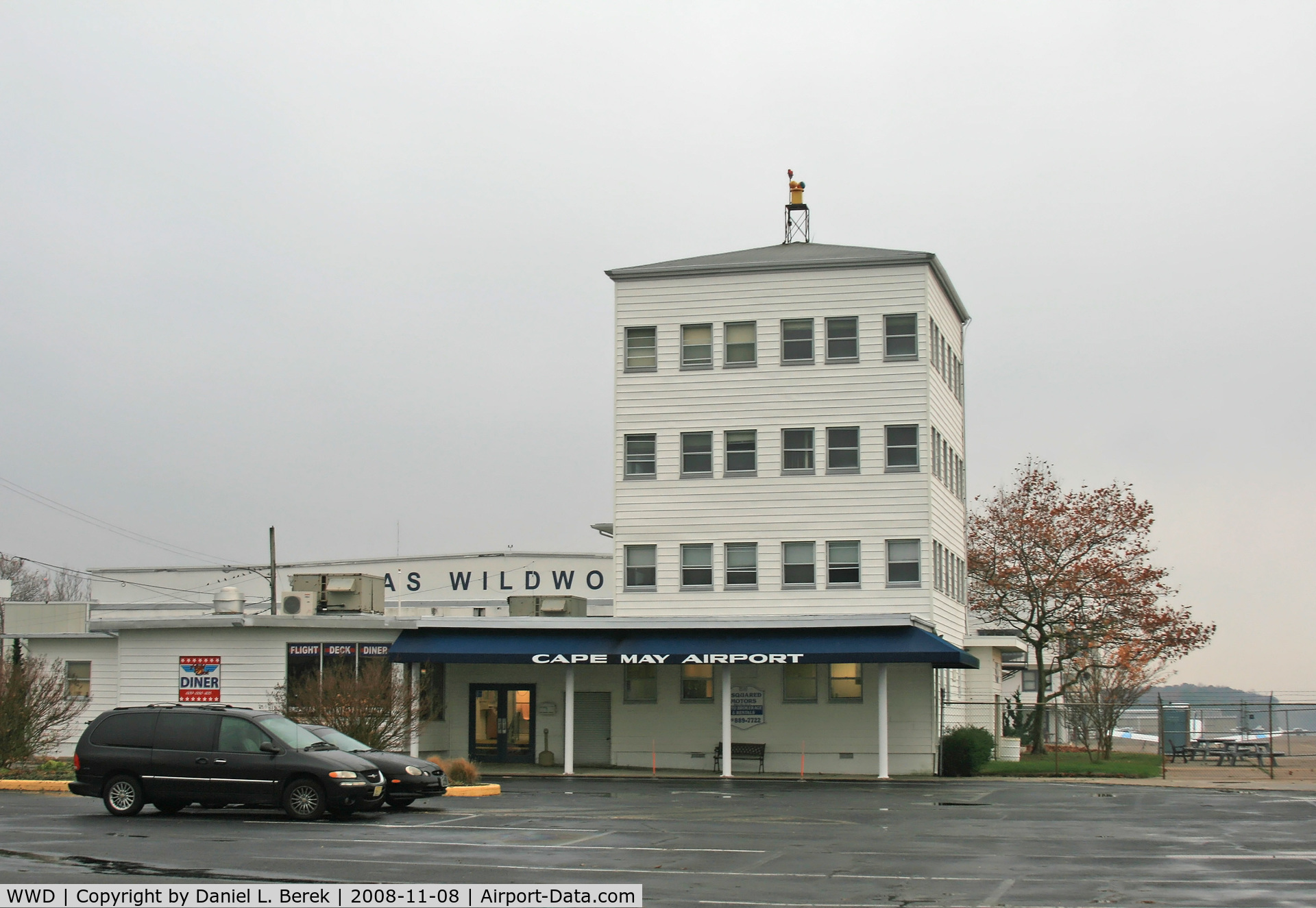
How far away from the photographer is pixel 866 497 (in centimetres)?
4144

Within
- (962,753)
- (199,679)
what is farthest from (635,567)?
(199,679)

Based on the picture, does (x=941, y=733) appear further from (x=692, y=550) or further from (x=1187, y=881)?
(x=1187, y=881)

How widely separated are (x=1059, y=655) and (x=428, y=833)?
128 ft

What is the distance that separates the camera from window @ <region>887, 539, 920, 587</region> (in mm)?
40906

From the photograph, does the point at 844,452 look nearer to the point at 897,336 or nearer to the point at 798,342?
the point at 798,342

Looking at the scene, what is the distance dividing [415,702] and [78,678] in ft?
43.0

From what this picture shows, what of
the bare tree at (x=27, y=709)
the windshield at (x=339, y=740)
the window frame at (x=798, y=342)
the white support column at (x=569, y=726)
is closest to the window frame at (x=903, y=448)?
the window frame at (x=798, y=342)

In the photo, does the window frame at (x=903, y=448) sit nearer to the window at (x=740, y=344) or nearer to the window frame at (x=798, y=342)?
the window frame at (x=798, y=342)

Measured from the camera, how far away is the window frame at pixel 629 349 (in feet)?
142

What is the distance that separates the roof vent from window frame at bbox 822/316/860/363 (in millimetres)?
18266

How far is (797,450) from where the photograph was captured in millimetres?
42031

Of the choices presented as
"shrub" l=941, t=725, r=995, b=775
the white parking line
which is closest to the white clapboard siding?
"shrub" l=941, t=725, r=995, b=775

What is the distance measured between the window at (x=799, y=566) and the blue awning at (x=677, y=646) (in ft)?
8.66

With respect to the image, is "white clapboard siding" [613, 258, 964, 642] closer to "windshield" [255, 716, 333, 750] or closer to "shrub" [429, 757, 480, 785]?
"shrub" [429, 757, 480, 785]
